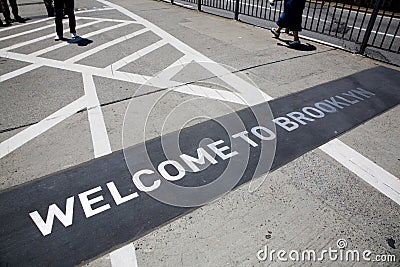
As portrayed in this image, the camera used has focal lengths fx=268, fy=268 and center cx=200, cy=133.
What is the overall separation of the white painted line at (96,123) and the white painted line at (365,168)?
2825 millimetres

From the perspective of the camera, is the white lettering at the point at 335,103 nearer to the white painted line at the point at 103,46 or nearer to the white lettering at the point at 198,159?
the white lettering at the point at 198,159

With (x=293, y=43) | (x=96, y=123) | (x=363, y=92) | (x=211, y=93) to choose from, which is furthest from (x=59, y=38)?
(x=363, y=92)

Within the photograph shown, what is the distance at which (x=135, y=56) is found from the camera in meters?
6.51

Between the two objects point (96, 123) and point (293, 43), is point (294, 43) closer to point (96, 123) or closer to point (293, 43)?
point (293, 43)

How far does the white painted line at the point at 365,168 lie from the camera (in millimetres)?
2928

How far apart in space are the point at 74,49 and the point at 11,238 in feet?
18.7

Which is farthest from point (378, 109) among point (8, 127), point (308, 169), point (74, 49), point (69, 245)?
point (74, 49)

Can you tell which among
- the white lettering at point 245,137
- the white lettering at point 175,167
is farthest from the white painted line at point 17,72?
the white lettering at point 245,137

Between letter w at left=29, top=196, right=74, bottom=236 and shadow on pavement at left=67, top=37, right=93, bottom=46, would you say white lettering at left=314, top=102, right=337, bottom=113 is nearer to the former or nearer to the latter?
letter w at left=29, top=196, right=74, bottom=236

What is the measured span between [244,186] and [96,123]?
2.34m

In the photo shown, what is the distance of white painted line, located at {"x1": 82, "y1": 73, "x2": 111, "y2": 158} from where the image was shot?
3.41 meters

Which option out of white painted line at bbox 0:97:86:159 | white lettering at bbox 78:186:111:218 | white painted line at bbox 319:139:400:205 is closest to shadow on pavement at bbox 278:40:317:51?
white painted line at bbox 319:139:400:205

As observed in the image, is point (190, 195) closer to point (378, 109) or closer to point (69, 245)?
point (69, 245)

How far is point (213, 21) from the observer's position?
9711 mm
